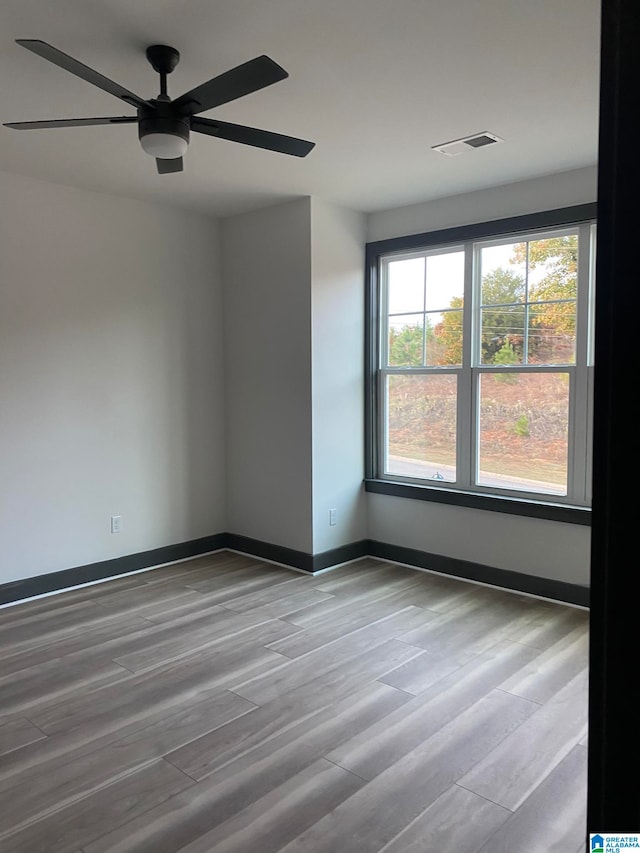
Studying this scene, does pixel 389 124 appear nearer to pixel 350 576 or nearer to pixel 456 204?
pixel 456 204

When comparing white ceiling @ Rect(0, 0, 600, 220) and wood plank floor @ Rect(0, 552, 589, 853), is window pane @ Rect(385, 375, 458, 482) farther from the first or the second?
white ceiling @ Rect(0, 0, 600, 220)

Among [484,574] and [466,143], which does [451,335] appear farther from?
[484,574]

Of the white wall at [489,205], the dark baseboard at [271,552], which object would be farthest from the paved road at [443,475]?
the white wall at [489,205]

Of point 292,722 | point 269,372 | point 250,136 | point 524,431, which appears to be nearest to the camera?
point 250,136

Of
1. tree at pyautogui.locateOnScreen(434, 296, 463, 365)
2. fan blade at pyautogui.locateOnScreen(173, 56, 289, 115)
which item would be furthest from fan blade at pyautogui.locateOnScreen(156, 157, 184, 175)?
tree at pyautogui.locateOnScreen(434, 296, 463, 365)

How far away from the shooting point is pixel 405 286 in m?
4.89

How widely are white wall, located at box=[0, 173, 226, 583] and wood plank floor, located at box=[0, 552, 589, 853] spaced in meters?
0.60

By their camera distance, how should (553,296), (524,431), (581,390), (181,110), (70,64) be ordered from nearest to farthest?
(70,64), (181,110), (581,390), (553,296), (524,431)

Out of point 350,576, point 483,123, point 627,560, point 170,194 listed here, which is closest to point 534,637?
point 350,576

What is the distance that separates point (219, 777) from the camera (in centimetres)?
235

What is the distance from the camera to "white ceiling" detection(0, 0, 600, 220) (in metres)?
2.21

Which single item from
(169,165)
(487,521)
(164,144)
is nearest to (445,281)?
(487,521)

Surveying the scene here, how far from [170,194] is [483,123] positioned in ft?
7.35

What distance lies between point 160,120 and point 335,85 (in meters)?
0.80
